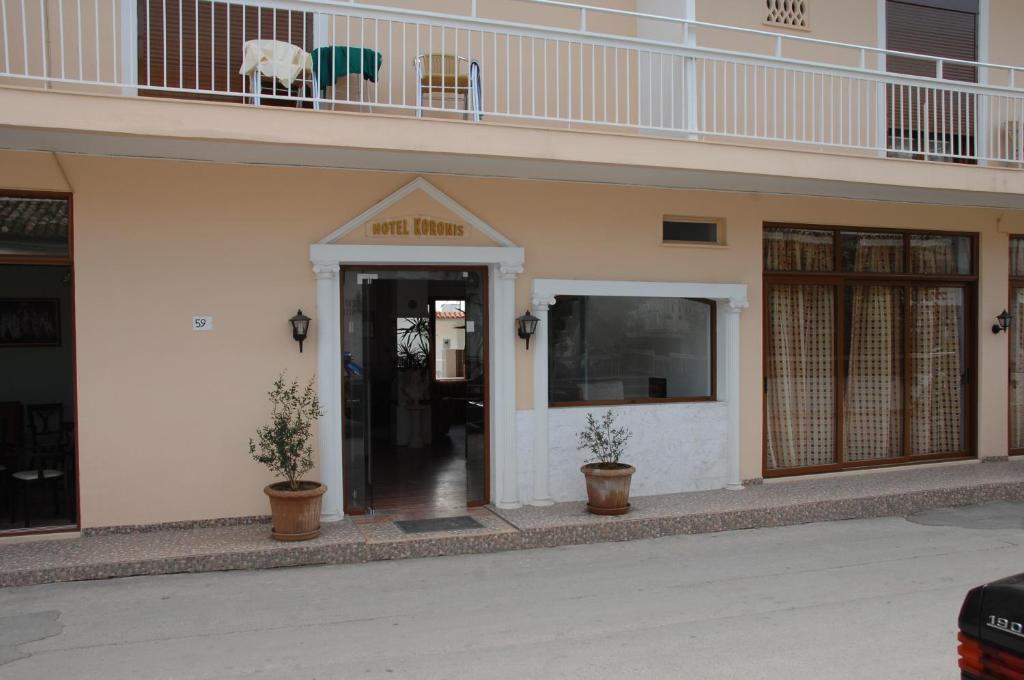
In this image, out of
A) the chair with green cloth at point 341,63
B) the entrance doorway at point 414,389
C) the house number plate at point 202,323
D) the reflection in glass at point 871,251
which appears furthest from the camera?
the reflection in glass at point 871,251

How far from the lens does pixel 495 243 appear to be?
8430mm

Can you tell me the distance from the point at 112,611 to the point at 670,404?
227 inches

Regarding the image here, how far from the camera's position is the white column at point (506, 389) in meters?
8.46

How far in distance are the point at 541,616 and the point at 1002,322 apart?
8.32 meters

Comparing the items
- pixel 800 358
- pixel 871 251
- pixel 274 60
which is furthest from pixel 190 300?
pixel 871 251

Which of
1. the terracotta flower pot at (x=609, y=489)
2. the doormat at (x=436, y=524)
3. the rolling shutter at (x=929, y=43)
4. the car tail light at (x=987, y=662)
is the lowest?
the doormat at (x=436, y=524)

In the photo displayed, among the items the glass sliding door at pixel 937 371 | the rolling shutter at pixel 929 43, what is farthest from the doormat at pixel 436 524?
the rolling shutter at pixel 929 43

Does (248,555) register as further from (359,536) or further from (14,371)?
(14,371)

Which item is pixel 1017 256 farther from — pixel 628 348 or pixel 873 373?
pixel 628 348

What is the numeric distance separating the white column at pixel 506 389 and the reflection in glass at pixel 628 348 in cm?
58

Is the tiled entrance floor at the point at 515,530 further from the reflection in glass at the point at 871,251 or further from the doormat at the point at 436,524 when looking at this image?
the reflection in glass at the point at 871,251

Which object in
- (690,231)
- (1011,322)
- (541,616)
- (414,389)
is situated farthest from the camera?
(414,389)

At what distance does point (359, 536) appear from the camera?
742cm

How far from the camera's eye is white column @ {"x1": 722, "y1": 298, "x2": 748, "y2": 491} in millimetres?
9445
